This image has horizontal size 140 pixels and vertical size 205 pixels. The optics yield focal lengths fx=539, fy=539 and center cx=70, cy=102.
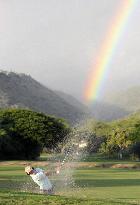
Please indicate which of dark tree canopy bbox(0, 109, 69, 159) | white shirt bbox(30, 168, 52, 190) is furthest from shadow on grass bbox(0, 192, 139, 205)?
dark tree canopy bbox(0, 109, 69, 159)

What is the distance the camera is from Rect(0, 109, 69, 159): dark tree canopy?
101319mm

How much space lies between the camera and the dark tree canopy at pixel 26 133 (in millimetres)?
101319

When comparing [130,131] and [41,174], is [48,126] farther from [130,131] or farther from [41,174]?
[41,174]

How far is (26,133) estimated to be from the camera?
111 metres

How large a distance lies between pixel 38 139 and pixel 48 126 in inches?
283

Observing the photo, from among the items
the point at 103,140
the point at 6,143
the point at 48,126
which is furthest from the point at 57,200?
the point at 103,140

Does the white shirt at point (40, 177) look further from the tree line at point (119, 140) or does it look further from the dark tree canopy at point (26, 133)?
the tree line at point (119, 140)

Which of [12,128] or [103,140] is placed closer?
[12,128]

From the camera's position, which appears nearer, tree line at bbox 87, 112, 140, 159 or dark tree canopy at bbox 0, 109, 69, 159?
dark tree canopy at bbox 0, 109, 69, 159

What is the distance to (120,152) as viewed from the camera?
119m

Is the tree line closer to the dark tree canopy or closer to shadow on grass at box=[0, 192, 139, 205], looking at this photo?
the dark tree canopy

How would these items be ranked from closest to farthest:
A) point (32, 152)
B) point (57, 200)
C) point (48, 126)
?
point (57, 200) < point (32, 152) < point (48, 126)

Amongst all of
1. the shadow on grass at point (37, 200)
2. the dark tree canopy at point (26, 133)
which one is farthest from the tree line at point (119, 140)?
the shadow on grass at point (37, 200)

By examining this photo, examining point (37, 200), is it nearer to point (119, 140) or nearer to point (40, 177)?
point (40, 177)
